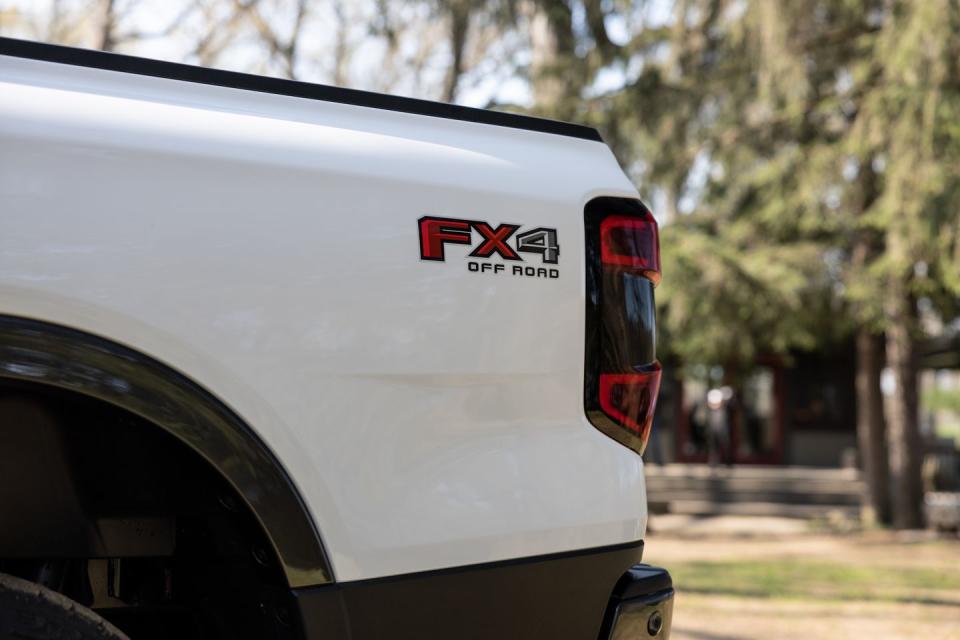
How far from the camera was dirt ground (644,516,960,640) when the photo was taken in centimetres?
645

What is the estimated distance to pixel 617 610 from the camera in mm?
2027

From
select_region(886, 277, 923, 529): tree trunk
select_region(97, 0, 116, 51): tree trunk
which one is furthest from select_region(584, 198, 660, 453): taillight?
select_region(886, 277, 923, 529): tree trunk

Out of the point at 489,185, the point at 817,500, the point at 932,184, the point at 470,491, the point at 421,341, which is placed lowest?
the point at 817,500

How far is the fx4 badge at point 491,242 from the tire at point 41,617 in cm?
85

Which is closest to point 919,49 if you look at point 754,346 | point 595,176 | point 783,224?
point 783,224

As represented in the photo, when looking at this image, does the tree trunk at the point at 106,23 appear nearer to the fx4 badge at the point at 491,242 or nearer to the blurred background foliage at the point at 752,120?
the blurred background foliage at the point at 752,120

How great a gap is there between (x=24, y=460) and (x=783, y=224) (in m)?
13.1

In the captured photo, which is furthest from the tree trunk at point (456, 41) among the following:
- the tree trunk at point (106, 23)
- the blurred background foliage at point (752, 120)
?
the tree trunk at point (106, 23)

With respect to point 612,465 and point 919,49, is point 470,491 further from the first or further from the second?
point 919,49

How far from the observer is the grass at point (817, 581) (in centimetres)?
822

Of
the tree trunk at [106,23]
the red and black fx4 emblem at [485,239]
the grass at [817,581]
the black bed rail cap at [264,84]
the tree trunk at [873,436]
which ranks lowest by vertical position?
the grass at [817,581]

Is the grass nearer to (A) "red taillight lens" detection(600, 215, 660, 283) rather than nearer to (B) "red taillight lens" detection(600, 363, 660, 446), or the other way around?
(B) "red taillight lens" detection(600, 363, 660, 446)

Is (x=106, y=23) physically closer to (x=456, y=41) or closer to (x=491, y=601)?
(x=456, y=41)

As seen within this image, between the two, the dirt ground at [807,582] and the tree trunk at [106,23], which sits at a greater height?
the tree trunk at [106,23]
